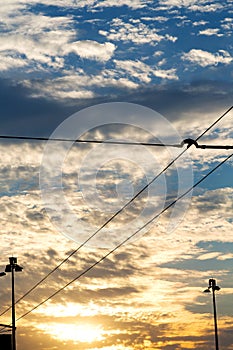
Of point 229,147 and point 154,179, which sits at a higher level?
point 154,179

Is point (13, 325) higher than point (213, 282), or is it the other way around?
point (213, 282)

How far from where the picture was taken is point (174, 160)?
28375 mm

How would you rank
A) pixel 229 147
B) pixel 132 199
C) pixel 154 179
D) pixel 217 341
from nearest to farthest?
pixel 229 147 → pixel 154 179 → pixel 132 199 → pixel 217 341

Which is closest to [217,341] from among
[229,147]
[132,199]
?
[132,199]

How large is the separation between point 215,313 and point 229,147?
4861 centimetres

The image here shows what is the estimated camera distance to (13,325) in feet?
191

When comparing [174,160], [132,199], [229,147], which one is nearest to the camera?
[229,147]

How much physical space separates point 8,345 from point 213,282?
61.2ft

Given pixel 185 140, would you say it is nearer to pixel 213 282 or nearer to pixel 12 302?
pixel 12 302

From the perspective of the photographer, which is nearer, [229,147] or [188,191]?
[229,147]

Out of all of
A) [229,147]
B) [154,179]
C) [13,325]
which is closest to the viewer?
[229,147]

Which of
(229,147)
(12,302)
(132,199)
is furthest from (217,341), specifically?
(229,147)

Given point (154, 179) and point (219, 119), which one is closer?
point (219, 119)

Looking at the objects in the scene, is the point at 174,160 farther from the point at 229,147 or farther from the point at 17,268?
the point at 17,268
